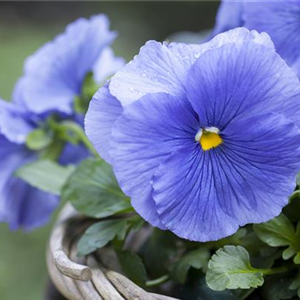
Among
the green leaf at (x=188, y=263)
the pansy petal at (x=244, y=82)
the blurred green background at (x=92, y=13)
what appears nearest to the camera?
the pansy petal at (x=244, y=82)

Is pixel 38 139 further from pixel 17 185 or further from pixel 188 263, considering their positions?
pixel 188 263

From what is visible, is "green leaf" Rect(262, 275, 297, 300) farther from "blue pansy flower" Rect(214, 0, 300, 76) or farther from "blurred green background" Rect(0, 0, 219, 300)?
"blurred green background" Rect(0, 0, 219, 300)

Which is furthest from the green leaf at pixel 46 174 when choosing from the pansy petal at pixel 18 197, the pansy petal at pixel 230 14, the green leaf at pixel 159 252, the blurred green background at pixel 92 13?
the blurred green background at pixel 92 13

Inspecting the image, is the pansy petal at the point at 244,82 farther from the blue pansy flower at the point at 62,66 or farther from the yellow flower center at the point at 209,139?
the blue pansy flower at the point at 62,66

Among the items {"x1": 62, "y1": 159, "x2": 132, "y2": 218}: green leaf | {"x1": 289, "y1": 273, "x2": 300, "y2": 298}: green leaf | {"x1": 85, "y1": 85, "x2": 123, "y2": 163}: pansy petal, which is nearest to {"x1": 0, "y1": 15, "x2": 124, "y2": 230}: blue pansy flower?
{"x1": 62, "y1": 159, "x2": 132, "y2": 218}: green leaf

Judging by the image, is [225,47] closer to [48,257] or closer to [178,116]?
[178,116]

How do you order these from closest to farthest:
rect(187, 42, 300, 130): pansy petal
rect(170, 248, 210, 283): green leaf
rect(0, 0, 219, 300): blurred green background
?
rect(187, 42, 300, 130): pansy petal
rect(170, 248, 210, 283): green leaf
rect(0, 0, 219, 300): blurred green background
